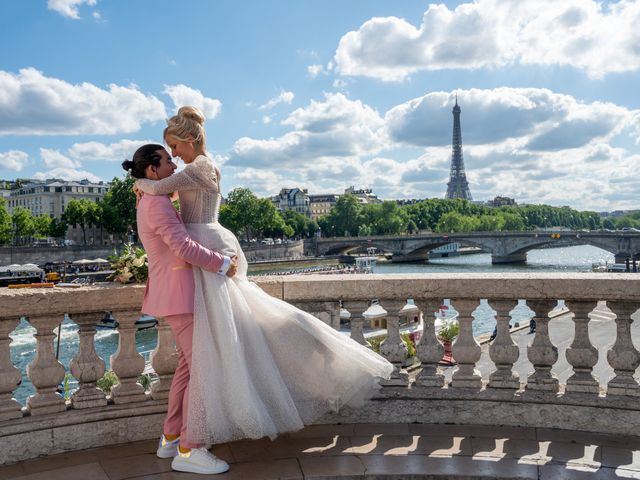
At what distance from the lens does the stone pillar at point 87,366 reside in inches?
159

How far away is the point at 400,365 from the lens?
447 centimetres

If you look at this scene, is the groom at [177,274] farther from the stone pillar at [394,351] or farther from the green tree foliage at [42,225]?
the green tree foliage at [42,225]

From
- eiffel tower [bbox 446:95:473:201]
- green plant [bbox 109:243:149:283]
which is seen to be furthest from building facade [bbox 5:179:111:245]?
green plant [bbox 109:243:149:283]

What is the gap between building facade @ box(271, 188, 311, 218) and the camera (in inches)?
6289

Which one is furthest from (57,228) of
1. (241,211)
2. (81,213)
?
(241,211)

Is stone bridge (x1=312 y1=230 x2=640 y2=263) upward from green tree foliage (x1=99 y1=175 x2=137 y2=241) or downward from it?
downward

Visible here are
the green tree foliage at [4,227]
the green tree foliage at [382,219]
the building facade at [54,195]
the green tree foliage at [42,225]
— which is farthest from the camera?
the building facade at [54,195]

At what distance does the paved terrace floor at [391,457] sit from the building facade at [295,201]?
15376cm

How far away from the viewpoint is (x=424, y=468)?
3645 millimetres

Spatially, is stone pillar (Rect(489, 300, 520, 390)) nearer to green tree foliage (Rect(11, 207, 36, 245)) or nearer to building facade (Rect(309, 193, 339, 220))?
green tree foliage (Rect(11, 207, 36, 245))

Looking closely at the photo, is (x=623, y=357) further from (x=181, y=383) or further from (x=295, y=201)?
(x=295, y=201)

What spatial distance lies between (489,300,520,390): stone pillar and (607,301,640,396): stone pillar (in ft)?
1.85

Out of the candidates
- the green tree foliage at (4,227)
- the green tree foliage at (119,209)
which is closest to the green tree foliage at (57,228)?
the green tree foliage at (119,209)

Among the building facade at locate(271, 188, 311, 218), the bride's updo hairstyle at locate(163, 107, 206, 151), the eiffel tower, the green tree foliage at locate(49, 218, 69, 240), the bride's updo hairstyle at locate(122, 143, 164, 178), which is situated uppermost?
the eiffel tower
